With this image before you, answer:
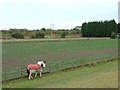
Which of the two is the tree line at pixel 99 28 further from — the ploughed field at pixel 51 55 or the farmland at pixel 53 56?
the farmland at pixel 53 56

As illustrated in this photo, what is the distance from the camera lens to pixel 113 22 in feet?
349

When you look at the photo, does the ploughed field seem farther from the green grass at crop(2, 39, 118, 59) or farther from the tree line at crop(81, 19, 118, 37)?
the tree line at crop(81, 19, 118, 37)

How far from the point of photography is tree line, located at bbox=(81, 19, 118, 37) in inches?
4099

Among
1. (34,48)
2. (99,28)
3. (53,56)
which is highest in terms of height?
(99,28)

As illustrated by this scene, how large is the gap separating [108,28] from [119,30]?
6.43 m

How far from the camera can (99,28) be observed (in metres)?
106

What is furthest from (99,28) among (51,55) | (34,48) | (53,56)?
(53,56)

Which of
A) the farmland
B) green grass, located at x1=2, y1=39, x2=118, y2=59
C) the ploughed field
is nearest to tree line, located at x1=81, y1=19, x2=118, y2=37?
green grass, located at x1=2, y1=39, x2=118, y2=59

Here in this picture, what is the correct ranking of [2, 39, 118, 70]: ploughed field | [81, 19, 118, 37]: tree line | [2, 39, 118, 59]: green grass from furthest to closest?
1. [81, 19, 118, 37]: tree line
2. [2, 39, 118, 59]: green grass
3. [2, 39, 118, 70]: ploughed field

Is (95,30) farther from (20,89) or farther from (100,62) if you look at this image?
(20,89)

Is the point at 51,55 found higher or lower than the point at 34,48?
lower

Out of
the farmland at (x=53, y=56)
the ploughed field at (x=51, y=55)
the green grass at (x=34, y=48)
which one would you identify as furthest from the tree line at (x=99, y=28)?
the farmland at (x=53, y=56)

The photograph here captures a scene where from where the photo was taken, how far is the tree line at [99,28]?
10412cm

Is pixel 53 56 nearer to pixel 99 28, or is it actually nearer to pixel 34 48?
pixel 34 48
